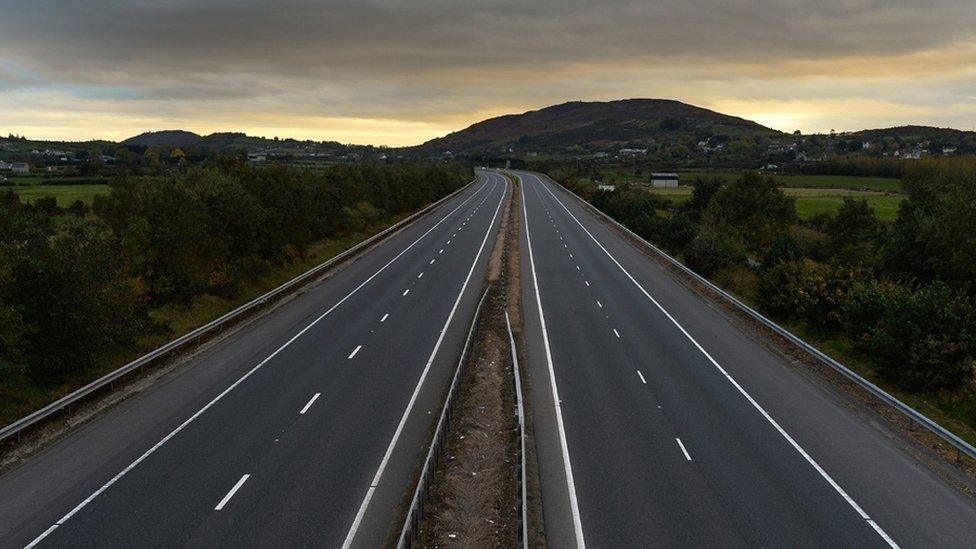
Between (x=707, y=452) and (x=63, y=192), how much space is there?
350 feet

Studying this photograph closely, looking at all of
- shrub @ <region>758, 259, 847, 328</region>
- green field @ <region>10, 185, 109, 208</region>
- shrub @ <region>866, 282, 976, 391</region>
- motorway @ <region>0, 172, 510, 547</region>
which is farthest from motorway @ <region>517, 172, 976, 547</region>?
green field @ <region>10, 185, 109, 208</region>

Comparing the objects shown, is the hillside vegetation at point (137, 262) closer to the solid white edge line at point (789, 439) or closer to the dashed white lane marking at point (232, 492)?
the dashed white lane marking at point (232, 492)

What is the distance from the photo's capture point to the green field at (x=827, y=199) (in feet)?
320

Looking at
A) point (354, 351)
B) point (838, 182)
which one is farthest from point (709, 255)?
point (838, 182)

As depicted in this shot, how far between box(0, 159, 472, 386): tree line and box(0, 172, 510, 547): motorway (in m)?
3.10

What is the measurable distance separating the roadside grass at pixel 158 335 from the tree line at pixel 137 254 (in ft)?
1.02

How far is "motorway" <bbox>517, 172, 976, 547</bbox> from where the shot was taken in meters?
14.5

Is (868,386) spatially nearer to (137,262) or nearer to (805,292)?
(805,292)

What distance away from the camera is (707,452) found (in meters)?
18.3

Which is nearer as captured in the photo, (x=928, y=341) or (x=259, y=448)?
(x=259, y=448)

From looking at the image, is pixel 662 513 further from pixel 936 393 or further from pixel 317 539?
pixel 936 393

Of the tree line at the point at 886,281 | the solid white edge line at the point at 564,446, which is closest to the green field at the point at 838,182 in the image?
the tree line at the point at 886,281

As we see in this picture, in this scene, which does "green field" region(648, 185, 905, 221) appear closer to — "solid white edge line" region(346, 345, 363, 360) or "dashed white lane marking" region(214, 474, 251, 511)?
"solid white edge line" region(346, 345, 363, 360)

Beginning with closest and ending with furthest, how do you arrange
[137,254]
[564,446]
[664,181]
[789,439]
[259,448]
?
[259,448] < [564,446] < [789,439] < [137,254] < [664,181]
